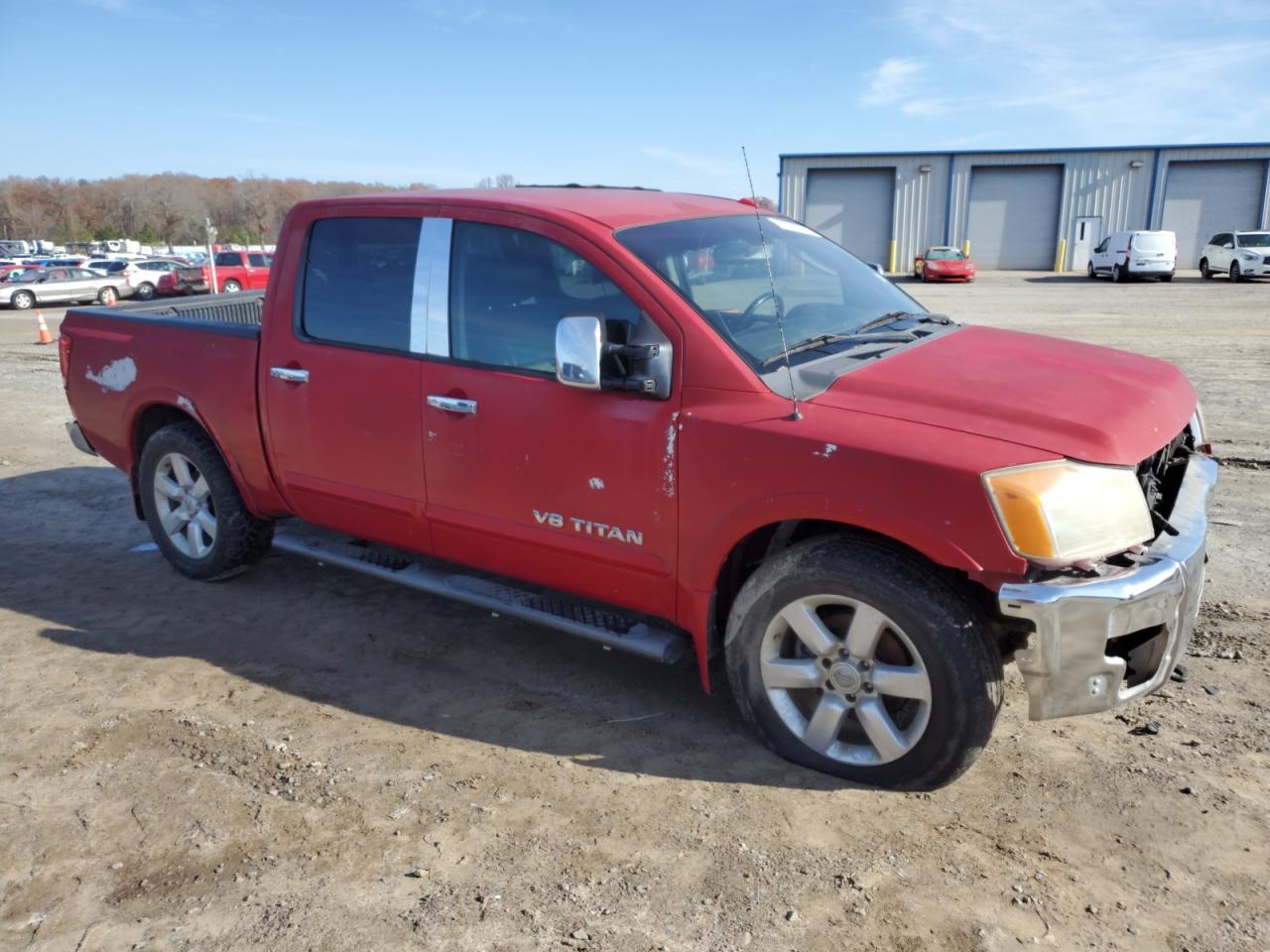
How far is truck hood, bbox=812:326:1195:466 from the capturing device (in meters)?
2.95

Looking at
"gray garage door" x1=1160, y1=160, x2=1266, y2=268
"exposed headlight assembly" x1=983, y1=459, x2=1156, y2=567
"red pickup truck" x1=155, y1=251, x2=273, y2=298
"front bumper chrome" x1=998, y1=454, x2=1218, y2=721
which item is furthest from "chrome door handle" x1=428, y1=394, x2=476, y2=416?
"gray garage door" x1=1160, y1=160, x2=1266, y2=268

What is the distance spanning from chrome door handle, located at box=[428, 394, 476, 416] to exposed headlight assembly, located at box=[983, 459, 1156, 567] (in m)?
1.96

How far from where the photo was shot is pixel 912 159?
42.8 meters

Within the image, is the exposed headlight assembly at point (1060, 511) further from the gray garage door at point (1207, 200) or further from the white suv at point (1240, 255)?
the gray garage door at point (1207, 200)

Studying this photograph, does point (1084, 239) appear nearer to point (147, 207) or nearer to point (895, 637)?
point (895, 637)

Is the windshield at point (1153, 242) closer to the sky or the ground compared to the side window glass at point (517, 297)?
closer to the ground

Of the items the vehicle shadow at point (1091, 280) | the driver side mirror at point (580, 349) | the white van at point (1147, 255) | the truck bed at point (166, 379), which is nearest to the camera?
the driver side mirror at point (580, 349)

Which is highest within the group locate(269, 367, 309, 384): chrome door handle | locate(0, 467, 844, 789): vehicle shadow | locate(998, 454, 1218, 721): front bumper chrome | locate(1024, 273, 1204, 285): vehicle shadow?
locate(269, 367, 309, 384): chrome door handle

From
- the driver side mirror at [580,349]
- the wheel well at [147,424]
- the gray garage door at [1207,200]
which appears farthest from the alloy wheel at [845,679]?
the gray garage door at [1207,200]

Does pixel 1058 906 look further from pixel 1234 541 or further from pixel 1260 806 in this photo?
pixel 1234 541

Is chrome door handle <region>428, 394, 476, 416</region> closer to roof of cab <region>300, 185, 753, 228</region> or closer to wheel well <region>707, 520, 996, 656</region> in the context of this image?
roof of cab <region>300, 185, 753, 228</region>

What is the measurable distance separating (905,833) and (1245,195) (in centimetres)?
4585

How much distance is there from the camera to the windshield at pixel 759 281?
139 inches

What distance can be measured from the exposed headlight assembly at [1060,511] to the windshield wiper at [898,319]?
1.24 m
